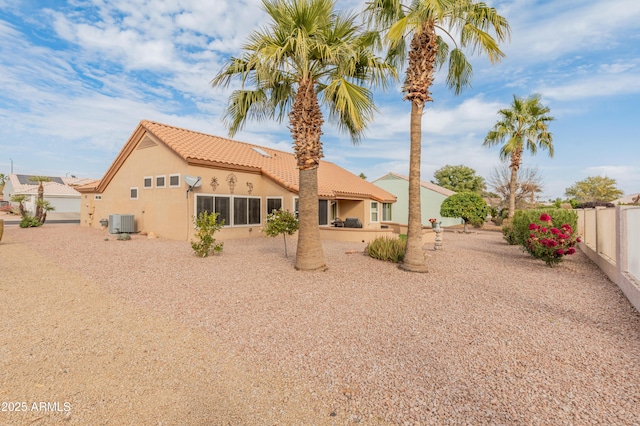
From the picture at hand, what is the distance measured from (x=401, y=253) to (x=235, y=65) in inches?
309

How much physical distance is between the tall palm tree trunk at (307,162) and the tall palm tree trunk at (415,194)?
2680mm

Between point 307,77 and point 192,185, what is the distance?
791 cm

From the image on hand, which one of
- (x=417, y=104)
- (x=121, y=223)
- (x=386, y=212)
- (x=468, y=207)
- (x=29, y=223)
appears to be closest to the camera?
(x=417, y=104)

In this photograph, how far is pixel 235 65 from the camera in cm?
821

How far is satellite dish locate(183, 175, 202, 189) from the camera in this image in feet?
42.5

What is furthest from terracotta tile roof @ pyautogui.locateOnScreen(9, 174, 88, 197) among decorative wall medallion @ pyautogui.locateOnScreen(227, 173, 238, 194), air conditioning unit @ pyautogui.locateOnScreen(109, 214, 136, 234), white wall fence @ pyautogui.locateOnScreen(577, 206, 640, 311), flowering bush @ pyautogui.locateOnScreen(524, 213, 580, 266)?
white wall fence @ pyautogui.locateOnScreen(577, 206, 640, 311)

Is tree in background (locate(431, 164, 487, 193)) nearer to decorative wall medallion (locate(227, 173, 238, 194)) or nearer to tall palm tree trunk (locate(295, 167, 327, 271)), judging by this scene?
decorative wall medallion (locate(227, 173, 238, 194))

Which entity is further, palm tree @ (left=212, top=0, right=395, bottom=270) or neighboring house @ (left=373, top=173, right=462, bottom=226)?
neighboring house @ (left=373, top=173, right=462, bottom=226)

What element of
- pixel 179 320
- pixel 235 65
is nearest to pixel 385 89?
pixel 235 65

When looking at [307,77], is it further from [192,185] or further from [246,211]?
[246,211]

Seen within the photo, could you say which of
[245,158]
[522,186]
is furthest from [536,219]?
[522,186]

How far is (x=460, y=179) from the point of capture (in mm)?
43750

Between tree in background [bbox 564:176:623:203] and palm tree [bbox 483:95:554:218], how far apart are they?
2796 centimetres

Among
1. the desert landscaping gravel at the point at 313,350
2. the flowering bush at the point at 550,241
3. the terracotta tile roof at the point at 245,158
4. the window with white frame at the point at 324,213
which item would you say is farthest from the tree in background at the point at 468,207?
the desert landscaping gravel at the point at 313,350
